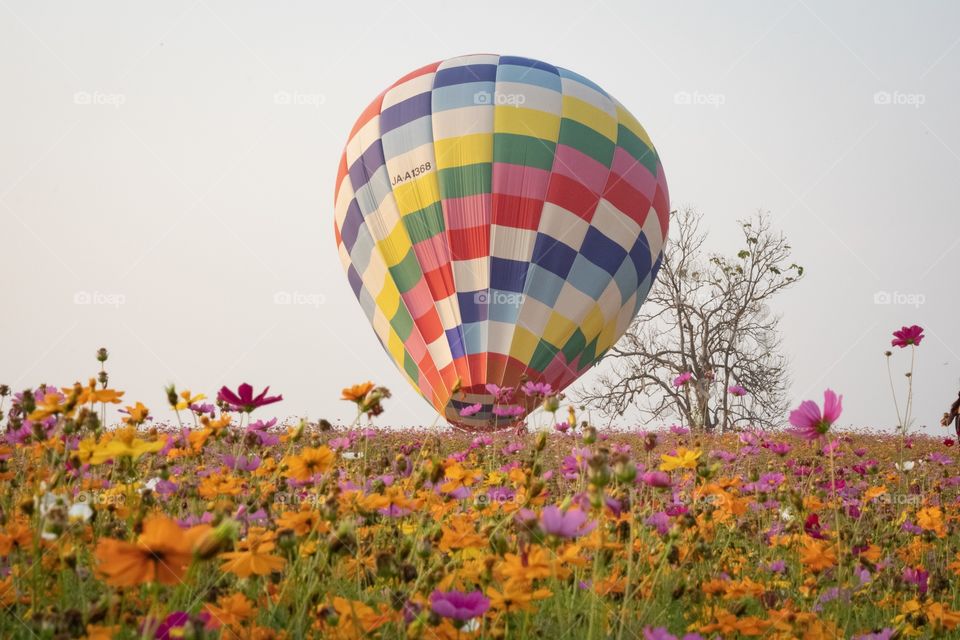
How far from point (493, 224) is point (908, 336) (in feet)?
25.4

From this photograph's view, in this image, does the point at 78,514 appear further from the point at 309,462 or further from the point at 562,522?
the point at 562,522

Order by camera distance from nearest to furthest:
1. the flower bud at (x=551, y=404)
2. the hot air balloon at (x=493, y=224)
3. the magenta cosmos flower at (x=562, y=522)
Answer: the magenta cosmos flower at (x=562, y=522), the flower bud at (x=551, y=404), the hot air balloon at (x=493, y=224)

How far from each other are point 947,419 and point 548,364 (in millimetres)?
7776

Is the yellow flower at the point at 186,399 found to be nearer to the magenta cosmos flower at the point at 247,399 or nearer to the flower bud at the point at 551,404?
the magenta cosmos flower at the point at 247,399

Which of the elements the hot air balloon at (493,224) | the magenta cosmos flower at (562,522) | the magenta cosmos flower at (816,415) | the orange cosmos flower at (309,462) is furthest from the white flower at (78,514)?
the hot air balloon at (493,224)

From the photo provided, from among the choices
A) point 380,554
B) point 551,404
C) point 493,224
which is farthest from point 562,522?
point 493,224

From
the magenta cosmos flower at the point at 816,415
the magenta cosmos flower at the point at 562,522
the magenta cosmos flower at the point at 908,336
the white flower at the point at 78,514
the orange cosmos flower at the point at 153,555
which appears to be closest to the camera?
the orange cosmos flower at the point at 153,555

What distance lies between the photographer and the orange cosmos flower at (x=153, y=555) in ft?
3.25

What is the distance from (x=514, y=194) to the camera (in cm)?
1153

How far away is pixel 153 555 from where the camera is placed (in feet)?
3.44

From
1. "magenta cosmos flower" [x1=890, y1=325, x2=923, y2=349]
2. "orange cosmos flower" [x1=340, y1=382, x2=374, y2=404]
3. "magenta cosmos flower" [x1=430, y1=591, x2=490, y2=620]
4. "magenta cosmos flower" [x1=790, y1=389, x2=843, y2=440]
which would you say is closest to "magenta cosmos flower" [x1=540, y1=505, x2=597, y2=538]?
"magenta cosmos flower" [x1=430, y1=591, x2=490, y2=620]

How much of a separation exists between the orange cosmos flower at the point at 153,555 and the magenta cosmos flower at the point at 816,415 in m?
1.74

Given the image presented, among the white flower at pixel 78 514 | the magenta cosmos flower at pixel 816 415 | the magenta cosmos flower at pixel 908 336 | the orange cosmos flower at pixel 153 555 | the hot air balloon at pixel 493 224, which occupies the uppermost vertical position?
the hot air balloon at pixel 493 224

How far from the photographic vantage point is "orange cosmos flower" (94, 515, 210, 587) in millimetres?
990
